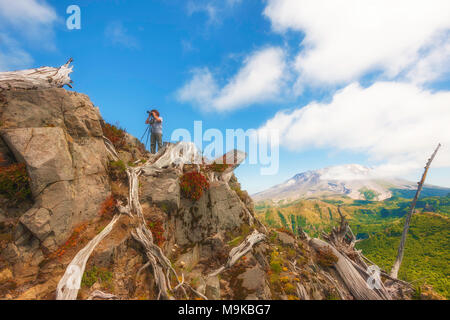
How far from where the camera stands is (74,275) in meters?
6.31

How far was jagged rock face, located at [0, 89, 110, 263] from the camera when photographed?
7.32m

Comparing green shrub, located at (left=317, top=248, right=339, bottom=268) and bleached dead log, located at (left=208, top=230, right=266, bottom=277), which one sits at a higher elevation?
bleached dead log, located at (left=208, top=230, right=266, bottom=277)

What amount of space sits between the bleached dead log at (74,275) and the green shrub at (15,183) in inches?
133

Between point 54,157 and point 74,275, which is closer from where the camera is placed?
point 74,275

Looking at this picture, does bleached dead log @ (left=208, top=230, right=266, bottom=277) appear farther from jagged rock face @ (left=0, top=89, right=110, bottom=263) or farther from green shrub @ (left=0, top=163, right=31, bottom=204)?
green shrub @ (left=0, top=163, right=31, bottom=204)

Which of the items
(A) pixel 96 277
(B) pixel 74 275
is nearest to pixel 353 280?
(A) pixel 96 277

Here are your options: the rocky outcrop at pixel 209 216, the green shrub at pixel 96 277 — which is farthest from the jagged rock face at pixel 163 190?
the green shrub at pixel 96 277

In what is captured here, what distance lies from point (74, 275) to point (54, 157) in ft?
16.6

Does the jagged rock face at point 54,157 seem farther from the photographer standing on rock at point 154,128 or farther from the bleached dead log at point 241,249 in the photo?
the bleached dead log at point 241,249

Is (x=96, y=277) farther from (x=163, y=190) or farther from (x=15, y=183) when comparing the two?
(x=163, y=190)

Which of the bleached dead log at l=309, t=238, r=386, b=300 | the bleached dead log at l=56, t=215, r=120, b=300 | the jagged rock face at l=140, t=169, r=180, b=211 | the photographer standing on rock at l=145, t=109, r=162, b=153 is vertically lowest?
the bleached dead log at l=309, t=238, r=386, b=300

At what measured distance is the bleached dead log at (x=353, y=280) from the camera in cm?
1084

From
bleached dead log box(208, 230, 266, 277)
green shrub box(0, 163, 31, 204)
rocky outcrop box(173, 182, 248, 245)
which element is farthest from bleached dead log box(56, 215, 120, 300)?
bleached dead log box(208, 230, 266, 277)

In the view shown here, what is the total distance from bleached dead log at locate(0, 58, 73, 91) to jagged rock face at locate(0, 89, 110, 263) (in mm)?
1344
